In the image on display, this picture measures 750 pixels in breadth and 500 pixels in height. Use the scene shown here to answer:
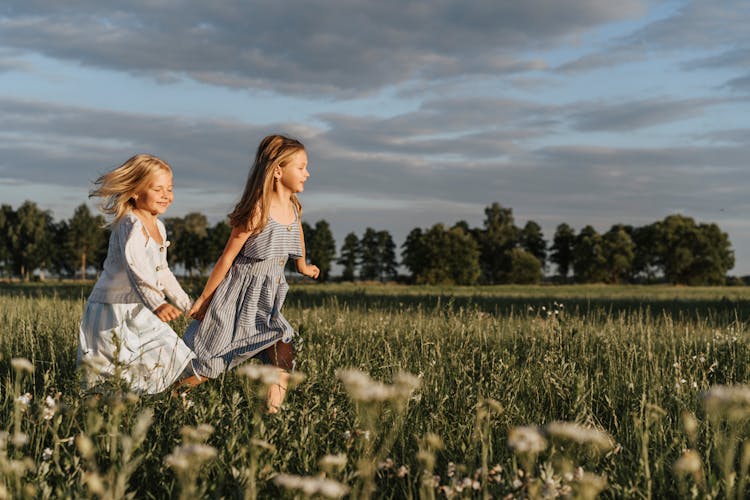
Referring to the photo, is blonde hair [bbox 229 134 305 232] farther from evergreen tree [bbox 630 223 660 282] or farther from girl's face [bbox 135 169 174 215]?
evergreen tree [bbox 630 223 660 282]

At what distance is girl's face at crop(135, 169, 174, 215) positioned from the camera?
5055 millimetres

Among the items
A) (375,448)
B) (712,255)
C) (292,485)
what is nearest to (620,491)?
(375,448)

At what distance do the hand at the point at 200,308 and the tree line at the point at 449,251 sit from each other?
77293 mm

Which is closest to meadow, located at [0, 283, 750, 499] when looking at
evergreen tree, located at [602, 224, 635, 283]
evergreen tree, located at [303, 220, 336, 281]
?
evergreen tree, located at [602, 224, 635, 283]

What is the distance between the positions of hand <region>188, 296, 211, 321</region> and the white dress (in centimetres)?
22

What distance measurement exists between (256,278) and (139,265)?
85cm

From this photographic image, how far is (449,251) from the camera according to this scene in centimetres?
9300

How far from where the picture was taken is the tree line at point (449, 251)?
303 feet

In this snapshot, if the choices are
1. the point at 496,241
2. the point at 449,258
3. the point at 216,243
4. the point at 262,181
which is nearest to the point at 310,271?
the point at 262,181

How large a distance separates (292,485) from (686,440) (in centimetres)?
309

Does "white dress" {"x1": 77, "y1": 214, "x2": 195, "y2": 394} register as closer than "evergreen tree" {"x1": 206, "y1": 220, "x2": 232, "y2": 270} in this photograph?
Yes

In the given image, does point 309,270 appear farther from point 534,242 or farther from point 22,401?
point 534,242

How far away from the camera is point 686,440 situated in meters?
4.10

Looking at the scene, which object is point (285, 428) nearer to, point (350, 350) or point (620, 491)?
point (620, 491)
